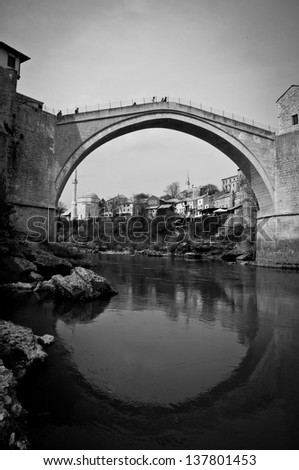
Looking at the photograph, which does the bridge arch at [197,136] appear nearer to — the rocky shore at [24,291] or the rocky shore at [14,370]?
the rocky shore at [24,291]

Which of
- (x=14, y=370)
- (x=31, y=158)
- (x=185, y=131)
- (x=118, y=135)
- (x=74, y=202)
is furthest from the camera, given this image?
(x=74, y=202)

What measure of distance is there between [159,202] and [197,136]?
4235 cm

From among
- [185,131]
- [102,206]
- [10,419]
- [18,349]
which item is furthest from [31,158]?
[102,206]

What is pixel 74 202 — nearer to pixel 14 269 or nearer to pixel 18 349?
pixel 14 269

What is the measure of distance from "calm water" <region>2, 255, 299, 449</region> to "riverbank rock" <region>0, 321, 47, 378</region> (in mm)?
172

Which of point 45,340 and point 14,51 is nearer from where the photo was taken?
point 45,340

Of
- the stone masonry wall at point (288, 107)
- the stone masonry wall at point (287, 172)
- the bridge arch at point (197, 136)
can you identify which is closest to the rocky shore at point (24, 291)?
the bridge arch at point (197, 136)

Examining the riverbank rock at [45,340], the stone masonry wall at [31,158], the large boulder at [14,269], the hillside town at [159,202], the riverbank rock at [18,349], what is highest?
the hillside town at [159,202]

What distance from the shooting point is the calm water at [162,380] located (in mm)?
2436

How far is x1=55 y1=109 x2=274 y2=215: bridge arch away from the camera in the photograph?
19038mm

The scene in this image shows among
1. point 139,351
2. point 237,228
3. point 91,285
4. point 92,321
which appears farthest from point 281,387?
point 237,228

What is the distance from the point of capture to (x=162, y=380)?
3471mm

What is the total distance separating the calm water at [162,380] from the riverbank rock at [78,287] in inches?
29.4

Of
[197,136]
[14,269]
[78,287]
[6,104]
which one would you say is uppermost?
[197,136]
